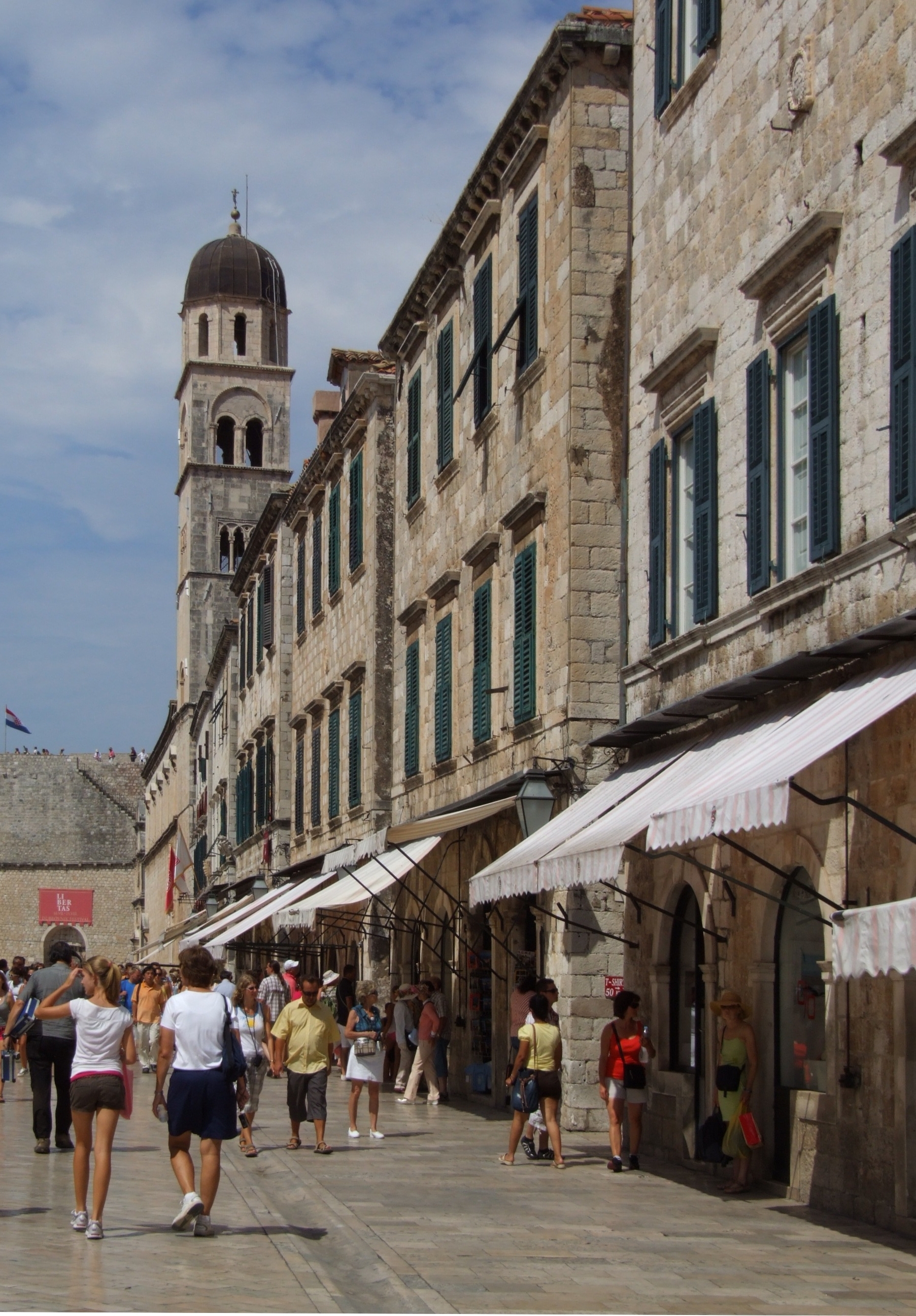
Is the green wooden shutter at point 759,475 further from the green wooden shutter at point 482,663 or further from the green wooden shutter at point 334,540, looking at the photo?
the green wooden shutter at point 334,540

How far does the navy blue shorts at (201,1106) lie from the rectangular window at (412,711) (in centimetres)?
1519

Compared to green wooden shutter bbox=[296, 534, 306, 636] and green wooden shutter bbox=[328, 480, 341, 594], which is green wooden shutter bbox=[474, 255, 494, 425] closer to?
Answer: green wooden shutter bbox=[328, 480, 341, 594]

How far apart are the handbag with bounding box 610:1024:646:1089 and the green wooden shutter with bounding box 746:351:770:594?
3822 millimetres

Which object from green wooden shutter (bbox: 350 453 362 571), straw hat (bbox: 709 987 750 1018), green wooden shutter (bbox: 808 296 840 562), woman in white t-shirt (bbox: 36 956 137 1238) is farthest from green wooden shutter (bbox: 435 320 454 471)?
woman in white t-shirt (bbox: 36 956 137 1238)

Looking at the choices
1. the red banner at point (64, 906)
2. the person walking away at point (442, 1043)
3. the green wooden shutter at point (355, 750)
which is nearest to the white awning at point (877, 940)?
the person walking away at point (442, 1043)

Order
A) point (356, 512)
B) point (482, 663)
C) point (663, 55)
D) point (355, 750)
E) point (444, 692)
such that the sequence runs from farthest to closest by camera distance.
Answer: point (356, 512)
point (355, 750)
point (444, 692)
point (482, 663)
point (663, 55)

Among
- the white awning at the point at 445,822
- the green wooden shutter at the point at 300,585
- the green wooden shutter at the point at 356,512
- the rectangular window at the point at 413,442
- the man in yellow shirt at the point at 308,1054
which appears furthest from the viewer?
the green wooden shutter at the point at 300,585

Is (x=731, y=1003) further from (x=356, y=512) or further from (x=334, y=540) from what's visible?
(x=334, y=540)

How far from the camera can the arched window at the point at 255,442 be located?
77.3 m

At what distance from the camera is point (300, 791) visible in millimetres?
37344

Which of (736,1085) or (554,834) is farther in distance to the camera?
(554,834)

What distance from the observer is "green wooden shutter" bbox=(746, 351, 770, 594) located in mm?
13414

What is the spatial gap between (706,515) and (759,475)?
1277 mm

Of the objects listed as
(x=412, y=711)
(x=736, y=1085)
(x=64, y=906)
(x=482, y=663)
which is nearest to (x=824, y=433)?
(x=736, y=1085)
